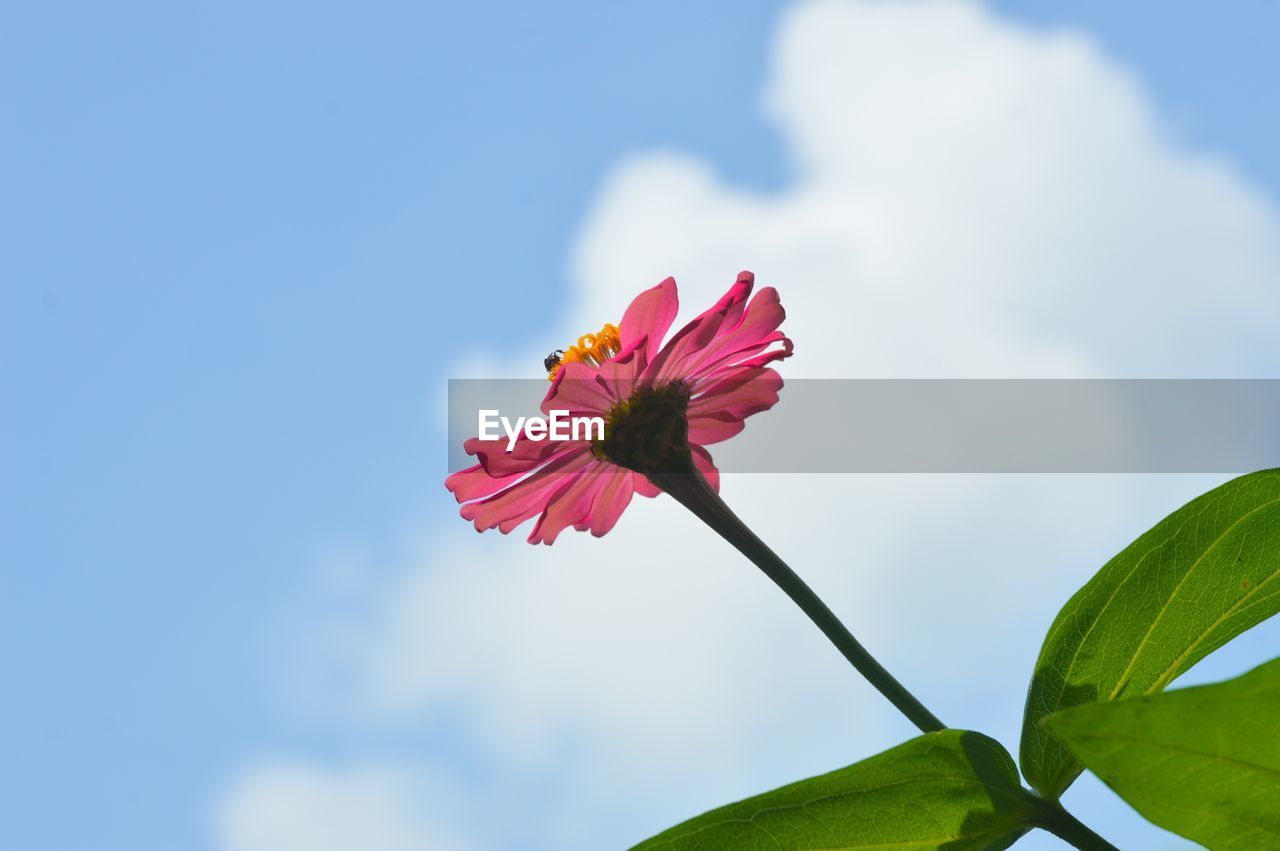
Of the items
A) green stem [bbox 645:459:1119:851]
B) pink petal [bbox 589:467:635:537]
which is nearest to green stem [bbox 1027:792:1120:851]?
green stem [bbox 645:459:1119:851]

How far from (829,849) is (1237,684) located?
49cm

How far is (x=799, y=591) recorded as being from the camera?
1.38 metres

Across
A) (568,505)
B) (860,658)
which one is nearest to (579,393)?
(568,505)

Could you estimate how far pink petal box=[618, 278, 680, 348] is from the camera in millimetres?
1836

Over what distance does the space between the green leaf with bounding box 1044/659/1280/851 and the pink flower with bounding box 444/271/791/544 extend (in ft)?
2.71

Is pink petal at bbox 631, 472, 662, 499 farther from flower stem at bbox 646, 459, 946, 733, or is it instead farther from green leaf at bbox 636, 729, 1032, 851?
green leaf at bbox 636, 729, 1032, 851

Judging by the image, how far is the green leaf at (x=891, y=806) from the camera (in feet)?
4.30

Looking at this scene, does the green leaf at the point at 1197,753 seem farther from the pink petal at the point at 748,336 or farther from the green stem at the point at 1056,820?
the pink petal at the point at 748,336

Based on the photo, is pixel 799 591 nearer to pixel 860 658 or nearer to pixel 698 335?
pixel 860 658

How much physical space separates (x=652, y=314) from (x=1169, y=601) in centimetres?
81

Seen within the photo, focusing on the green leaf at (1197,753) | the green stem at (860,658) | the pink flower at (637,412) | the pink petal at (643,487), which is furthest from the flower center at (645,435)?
the green leaf at (1197,753)

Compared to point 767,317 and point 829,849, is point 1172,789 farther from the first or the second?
point 767,317

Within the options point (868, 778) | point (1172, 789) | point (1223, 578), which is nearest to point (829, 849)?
point (868, 778)

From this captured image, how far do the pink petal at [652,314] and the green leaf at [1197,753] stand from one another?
0.93 meters
